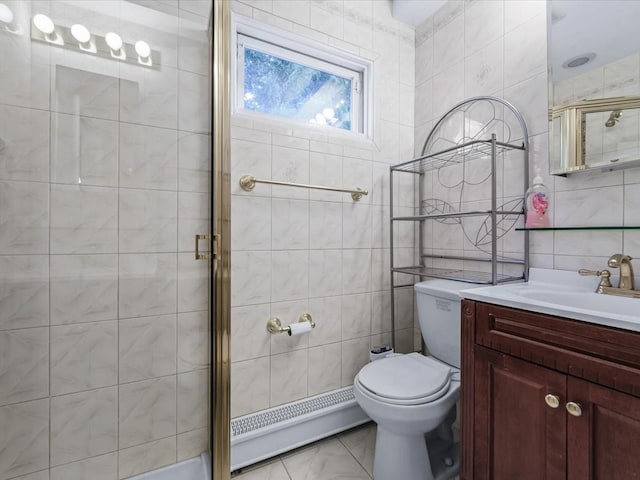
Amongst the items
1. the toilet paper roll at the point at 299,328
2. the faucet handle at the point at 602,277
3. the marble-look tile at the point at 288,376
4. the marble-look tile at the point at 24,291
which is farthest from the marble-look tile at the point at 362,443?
the marble-look tile at the point at 24,291

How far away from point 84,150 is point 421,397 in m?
1.41

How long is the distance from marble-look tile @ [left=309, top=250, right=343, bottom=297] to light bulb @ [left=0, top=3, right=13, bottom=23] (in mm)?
Result: 1312

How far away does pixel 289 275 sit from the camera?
5.15 feet

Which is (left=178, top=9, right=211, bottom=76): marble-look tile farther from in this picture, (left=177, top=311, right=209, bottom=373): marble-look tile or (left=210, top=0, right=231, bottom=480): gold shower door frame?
(left=177, top=311, right=209, bottom=373): marble-look tile

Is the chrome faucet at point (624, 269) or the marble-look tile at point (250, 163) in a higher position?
the marble-look tile at point (250, 163)

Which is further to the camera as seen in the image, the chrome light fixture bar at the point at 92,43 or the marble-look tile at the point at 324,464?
the marble-look tile at the point at 324,464

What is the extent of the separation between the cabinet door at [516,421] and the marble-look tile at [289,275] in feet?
2.77

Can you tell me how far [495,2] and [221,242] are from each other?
1739 millimetres

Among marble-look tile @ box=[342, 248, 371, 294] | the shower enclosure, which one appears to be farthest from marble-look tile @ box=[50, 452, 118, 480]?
marble-look tile @ box=[342, 248, 371, 294]

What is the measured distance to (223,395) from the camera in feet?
3.44

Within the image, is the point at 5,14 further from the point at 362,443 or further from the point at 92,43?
the point at 362,443

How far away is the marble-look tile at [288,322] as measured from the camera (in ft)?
5.03

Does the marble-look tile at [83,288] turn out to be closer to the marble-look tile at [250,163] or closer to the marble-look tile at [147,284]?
the marble-look tile at [147,284]

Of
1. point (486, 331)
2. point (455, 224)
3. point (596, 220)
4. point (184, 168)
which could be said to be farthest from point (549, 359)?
point (184, 168)
